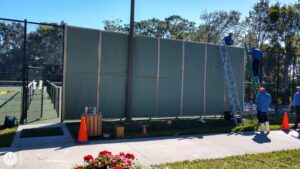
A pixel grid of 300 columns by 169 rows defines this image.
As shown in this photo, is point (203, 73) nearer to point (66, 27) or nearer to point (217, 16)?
point (66, 27)

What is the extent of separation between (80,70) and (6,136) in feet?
12.3

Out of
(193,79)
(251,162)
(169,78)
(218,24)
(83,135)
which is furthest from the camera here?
(218,24)

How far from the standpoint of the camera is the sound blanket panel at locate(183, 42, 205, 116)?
1381cm

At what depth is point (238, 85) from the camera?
1540 centimetres

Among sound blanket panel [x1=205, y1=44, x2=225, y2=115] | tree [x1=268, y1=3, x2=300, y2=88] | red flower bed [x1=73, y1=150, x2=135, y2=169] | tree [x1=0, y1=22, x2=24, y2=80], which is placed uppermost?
tree [x1=268, y1=3, x2=300, y2=88]

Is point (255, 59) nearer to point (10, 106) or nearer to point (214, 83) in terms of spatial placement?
point (214, 83)

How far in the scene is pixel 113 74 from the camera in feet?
39.5

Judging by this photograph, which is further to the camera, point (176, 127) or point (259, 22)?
point (259, 22)

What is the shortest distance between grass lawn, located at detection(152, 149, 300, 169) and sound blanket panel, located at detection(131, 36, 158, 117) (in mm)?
5965

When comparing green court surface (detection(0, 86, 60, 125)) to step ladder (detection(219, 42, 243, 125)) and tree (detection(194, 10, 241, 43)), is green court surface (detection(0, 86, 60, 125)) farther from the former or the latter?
tree (detection(194, 10, 241, 43))

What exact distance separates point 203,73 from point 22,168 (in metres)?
10.0

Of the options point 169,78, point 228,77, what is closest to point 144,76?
point 169,78

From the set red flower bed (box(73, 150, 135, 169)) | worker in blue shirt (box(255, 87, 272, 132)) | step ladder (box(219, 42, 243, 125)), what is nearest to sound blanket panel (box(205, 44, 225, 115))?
step ladder (box(219, 42, 243, 125))

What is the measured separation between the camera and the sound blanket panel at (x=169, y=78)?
13.2 meters
